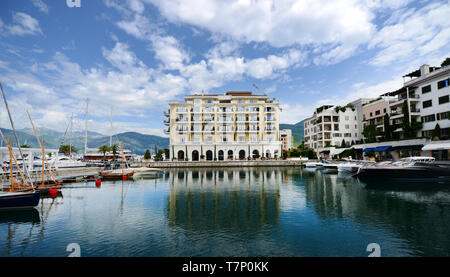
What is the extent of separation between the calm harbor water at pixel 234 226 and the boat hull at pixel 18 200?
603mm

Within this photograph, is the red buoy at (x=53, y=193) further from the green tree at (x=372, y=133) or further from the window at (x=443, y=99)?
the green tree at (x=372, y=133)

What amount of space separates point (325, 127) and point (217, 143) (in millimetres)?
36735

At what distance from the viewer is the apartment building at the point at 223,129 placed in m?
74.6

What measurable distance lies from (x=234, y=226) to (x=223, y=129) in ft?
207

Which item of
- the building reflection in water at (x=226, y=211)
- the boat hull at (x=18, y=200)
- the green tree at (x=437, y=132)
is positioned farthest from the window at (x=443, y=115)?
the boat hull at (x=18, y=200)

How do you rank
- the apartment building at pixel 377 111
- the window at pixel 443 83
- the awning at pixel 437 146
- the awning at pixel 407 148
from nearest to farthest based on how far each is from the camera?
1. the awning at pixel 437 146
2. the window at pixel 443 83
3. the awning at pixel 407 148
4. the apartment building at pixel 377 111

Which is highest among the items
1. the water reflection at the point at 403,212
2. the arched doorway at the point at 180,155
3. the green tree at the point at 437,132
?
the green tree at the point at 437,132

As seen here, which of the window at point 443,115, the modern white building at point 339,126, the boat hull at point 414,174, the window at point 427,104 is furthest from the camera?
the modern white building at point 339,126

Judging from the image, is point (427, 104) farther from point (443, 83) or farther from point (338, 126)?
point (338, 126)

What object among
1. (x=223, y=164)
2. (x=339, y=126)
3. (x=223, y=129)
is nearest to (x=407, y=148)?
(x=339, y=126)

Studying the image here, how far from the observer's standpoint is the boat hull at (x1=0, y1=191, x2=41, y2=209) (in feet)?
55.2

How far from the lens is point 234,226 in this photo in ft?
43.2

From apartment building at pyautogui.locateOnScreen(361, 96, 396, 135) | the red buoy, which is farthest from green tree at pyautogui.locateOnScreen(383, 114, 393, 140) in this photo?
the red buoy
